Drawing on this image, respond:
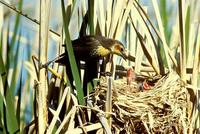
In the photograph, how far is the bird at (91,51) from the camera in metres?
2.41

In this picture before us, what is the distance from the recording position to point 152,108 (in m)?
2.35

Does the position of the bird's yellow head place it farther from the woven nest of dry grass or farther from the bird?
the woven nest of dry grass

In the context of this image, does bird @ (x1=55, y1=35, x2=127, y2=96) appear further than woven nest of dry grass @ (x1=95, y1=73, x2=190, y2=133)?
Yes

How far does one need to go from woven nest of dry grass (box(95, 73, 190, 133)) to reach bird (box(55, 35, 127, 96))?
0.14 meters

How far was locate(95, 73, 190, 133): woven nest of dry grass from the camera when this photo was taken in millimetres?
2295

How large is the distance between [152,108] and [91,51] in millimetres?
524

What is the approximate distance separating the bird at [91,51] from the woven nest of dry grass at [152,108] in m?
0.14

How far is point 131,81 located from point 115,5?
0.40 meters

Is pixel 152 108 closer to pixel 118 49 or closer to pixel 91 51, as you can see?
pixel 118 49

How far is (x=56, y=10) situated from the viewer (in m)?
3.40

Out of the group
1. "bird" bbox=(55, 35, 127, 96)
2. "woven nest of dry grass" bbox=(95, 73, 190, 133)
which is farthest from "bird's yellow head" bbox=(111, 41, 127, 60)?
"woven nest of dry grass" bbox=(95, 73, 190, 133)

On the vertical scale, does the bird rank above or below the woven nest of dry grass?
above

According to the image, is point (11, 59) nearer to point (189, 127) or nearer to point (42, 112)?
point (42, 112)

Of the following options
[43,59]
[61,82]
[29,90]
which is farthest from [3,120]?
[29,90]
